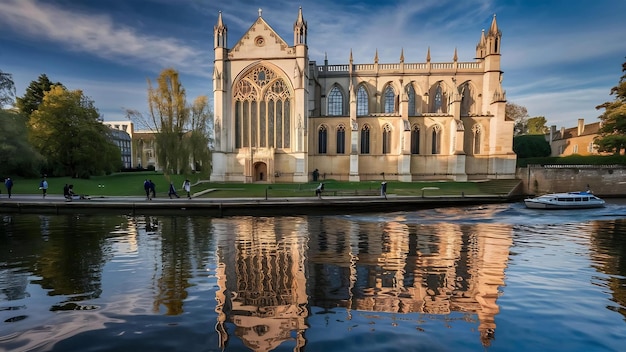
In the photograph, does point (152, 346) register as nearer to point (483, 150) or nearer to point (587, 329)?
point (587, 329)

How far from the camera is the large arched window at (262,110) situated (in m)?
38.0

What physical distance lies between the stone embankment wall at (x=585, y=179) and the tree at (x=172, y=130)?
120 ft

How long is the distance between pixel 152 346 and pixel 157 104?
101ft

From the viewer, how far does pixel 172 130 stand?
3014 cm

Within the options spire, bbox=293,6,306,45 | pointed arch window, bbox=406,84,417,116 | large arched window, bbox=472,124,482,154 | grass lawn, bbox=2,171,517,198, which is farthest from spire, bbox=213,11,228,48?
large arched window, bbox=472,124,482,154

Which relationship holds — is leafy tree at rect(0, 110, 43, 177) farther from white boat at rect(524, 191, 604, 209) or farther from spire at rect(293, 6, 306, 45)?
white boat at rect(524, 191, 604, 209)

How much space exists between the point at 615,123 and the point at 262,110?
41.6 meters

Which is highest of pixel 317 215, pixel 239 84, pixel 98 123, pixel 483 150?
pixel 239 84

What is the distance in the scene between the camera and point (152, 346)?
16.6 feet

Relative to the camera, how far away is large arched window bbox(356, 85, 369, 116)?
147 feet

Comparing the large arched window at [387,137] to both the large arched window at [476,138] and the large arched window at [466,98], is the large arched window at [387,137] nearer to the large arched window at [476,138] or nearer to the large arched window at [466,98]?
the large arched window at [476,138]

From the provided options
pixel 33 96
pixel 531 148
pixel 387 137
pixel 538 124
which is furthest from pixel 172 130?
pixel 538 124

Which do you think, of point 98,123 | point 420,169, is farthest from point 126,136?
point 420,169

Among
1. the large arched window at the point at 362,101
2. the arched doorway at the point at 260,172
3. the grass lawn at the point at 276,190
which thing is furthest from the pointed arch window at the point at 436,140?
the arched doorway at the point at 260,172
